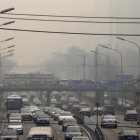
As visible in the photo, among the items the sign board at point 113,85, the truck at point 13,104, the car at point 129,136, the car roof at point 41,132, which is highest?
the sign board at point 113,85

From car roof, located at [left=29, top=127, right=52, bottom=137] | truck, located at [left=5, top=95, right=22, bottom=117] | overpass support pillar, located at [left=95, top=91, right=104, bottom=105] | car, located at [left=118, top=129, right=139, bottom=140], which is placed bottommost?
car, located at [left=118, top=129, right=139, bottom=140]

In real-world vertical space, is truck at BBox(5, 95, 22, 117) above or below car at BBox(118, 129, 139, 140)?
above

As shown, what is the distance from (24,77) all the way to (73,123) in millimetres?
94720

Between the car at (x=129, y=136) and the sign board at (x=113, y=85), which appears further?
the sign board at (x=113, y=85)

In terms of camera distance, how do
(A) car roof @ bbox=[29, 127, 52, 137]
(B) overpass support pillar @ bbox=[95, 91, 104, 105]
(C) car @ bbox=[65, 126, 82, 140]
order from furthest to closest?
(B) overpass support pillar @ bbox=[95, 91, 104, 105]
(C) car @ bbox=[65, 126, 82, 140]
(A) car roof @ bbox=[29, 127, 52, 137]

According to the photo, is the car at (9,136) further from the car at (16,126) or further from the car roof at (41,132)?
the car at (16,126)

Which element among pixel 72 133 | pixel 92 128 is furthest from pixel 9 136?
pixel 92 128

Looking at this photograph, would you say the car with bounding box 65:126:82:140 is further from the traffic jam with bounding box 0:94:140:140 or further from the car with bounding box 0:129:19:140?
the car with bounding box 0:129:19:140

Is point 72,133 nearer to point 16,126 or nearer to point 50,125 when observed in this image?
point 16,126

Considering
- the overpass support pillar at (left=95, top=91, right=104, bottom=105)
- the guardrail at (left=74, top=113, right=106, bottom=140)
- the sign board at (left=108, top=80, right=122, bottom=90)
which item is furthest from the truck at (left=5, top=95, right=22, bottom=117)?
the overpass support pillar at (left=95, top=91, right=104, bottom=105)

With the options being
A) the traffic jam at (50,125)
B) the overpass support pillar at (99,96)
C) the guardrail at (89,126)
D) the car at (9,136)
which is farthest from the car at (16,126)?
the overpass support pillar at (99,96)

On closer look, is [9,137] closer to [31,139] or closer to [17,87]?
[31,139]

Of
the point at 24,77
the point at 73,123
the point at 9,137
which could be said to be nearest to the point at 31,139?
the point at 9,137

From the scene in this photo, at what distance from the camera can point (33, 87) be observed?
12356cm
